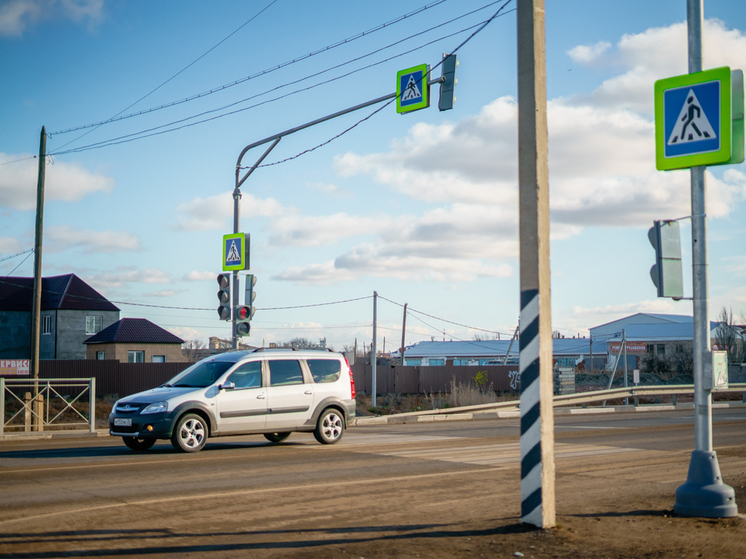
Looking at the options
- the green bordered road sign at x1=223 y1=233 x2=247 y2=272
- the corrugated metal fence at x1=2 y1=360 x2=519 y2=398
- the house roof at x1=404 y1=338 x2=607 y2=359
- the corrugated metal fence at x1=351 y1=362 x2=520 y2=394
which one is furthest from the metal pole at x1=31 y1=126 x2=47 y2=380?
the house roof at x1=404 y1=338 x2=607 y2=359

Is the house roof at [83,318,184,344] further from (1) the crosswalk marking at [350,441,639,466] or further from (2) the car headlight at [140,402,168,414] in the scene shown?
(1) the crosswalk marking at [350,441,639,466]

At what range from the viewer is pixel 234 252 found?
19.7 meters

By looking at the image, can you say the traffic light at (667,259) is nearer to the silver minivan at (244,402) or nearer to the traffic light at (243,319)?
the silver minivan at (244,402)

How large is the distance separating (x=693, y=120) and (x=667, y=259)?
1.40 m

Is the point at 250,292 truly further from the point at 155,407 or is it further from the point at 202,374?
the point at 155,407

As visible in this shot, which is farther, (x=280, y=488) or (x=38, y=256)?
(x=38, y=256)

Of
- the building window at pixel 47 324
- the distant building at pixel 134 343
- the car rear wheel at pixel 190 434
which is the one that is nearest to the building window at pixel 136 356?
the distant building at pixel 134 343

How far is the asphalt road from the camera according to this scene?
20.6 feet

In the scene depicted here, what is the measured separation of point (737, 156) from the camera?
23.4 ft

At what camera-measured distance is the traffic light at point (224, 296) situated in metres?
18.9

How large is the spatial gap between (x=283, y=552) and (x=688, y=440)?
12.0m

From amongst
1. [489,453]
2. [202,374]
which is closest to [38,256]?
[202,374]

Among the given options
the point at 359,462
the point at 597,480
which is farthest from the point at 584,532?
the point at 359,462

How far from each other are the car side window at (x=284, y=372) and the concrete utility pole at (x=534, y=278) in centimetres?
829
